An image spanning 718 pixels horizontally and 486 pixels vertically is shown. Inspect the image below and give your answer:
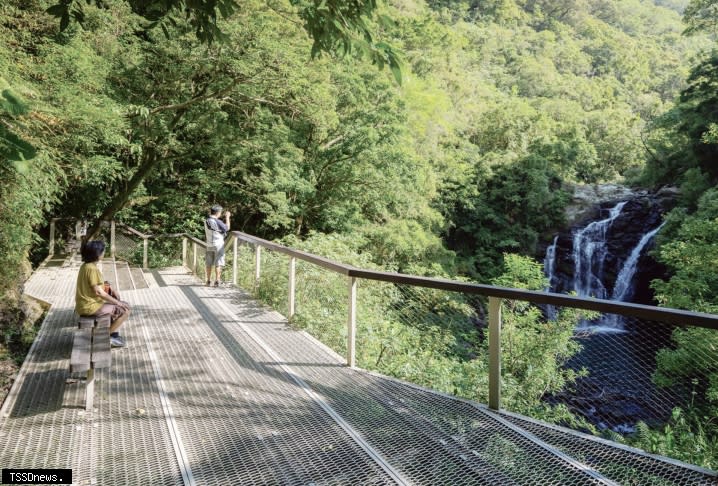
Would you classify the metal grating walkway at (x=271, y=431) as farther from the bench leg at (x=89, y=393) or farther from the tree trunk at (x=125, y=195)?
the tree trunk at (x=125, y=195)

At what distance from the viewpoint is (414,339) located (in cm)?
732

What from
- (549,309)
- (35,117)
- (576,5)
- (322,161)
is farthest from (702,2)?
(576,5)

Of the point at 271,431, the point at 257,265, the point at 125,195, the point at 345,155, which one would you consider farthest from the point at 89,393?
the point at 345,155

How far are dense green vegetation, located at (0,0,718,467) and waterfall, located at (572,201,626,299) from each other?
2091 millimetres

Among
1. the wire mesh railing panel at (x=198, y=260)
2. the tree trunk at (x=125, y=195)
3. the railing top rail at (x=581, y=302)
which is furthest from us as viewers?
→ the tree trunk at (x=125, y=195)

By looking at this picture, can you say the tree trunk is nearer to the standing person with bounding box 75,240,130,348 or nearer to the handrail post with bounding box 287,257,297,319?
the handrail post with bounding box 287,257,297,319

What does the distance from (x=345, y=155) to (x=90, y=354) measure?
1408 cm

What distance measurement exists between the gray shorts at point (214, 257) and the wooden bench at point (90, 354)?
5.57 meters

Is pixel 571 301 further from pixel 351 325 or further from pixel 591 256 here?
pixel 591 256

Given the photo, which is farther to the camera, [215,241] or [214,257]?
[214,257]

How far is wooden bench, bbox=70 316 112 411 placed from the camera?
12.1 ft

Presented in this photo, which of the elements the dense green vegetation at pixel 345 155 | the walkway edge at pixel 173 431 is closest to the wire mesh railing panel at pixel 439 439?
the walkway edge at pixel 173 431

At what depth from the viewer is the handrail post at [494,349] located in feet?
12.3

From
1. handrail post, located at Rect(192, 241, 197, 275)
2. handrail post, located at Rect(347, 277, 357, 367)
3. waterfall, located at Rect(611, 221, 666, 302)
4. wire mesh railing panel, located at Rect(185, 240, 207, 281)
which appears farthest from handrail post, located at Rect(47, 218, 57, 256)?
waterfall, located at Rect(611, 221, 666, 302)
